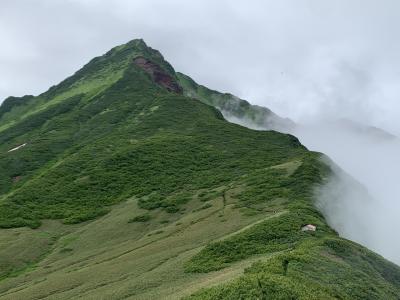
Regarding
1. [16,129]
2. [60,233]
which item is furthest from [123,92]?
[60,233]

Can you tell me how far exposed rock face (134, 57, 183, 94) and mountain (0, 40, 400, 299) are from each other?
31.6 meters

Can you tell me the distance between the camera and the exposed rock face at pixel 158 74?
191500 millimetres

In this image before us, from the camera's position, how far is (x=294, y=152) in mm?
110688

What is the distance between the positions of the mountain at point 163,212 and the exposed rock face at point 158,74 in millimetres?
31567

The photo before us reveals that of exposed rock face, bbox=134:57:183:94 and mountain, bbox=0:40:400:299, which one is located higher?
exposed rock face, bbox=134:57:183:94

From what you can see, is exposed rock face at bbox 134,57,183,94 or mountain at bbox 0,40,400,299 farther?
exposed rock face at bbox 134,57,183,94

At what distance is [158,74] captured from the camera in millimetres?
194500

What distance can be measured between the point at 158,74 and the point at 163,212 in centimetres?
12253

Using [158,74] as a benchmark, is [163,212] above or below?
below

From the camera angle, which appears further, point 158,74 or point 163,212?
point 158,74

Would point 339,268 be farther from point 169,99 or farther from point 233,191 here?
point 169,99

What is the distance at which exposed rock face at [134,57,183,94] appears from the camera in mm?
191500

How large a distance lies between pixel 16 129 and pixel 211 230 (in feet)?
353

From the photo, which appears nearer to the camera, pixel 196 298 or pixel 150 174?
pixel 196 298
